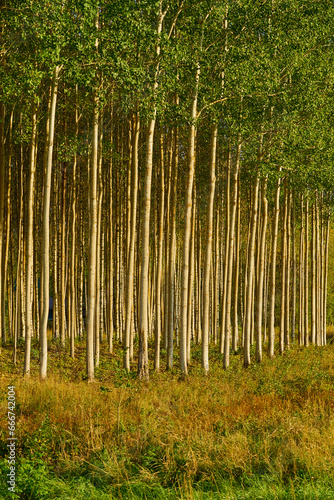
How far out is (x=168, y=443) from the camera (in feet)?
23.8

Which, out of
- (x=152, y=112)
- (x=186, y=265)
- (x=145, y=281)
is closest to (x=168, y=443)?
(x=145, y=281)

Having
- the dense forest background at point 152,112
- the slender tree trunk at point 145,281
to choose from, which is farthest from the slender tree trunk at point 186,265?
the slender tree trunk at point 145,281

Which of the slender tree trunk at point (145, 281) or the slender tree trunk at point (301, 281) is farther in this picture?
the slender tree trunk at point (301, 281)

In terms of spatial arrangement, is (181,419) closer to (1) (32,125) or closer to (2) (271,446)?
(2) (271,446)

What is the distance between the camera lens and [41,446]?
707 cm

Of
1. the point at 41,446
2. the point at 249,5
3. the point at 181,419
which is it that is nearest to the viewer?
the point at 41,446

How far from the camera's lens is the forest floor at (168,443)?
603cm

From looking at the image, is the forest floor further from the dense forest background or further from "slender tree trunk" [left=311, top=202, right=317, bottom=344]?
"slender tree trunk" [left=311, top=202, right=317, bottom=344]

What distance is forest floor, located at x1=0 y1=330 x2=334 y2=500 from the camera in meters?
6.03

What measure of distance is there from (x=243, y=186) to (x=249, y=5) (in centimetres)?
1115

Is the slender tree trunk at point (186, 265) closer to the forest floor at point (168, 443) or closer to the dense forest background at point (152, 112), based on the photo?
the dense forest background at point (152, 112)

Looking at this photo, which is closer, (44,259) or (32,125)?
(44,259)

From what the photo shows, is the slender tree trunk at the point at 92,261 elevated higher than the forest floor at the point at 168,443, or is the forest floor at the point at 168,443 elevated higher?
the slender tree trunk at the point at 92,261

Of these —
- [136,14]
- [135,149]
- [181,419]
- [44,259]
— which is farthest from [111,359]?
[136,14]
